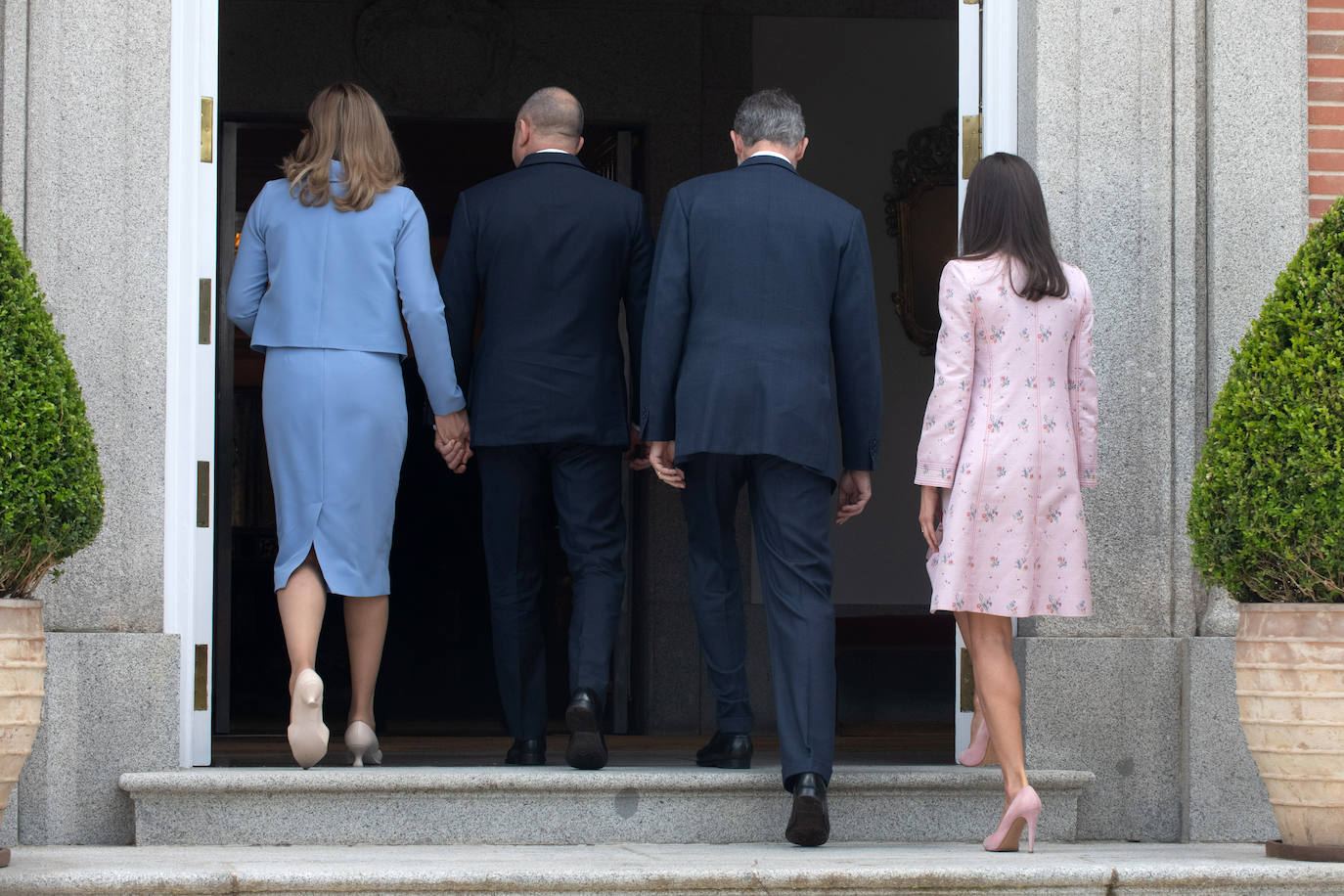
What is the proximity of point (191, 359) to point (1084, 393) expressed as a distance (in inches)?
95.4

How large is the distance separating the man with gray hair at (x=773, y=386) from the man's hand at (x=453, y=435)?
2.04 feet

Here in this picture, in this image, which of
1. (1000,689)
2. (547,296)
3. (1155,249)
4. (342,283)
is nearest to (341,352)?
(342,283)

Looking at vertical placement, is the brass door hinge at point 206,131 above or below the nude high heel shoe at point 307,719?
above

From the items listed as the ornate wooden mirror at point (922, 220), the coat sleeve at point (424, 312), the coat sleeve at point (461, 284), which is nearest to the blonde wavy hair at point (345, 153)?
the coat sleeve at point (424, 312)

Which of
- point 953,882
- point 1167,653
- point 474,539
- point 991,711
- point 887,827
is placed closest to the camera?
point 953,882

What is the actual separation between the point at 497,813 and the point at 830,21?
4845 mm

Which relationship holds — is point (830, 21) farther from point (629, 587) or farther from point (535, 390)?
point (535, 390)

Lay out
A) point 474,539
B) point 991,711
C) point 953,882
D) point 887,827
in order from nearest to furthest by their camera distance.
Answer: point 953,882 → point 991,711 → point 887,827 → point 474,539

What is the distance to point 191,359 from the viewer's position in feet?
15.8

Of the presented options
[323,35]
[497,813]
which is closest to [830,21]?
[323,35]

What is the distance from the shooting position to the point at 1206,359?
5047mm

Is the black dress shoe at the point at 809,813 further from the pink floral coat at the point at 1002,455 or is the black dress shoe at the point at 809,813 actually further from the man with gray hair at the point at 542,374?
the man with gray hair at the point at 542,374

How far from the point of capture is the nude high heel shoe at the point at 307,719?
4.34 meters

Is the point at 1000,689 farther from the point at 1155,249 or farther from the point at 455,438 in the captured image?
the point at 455,438
